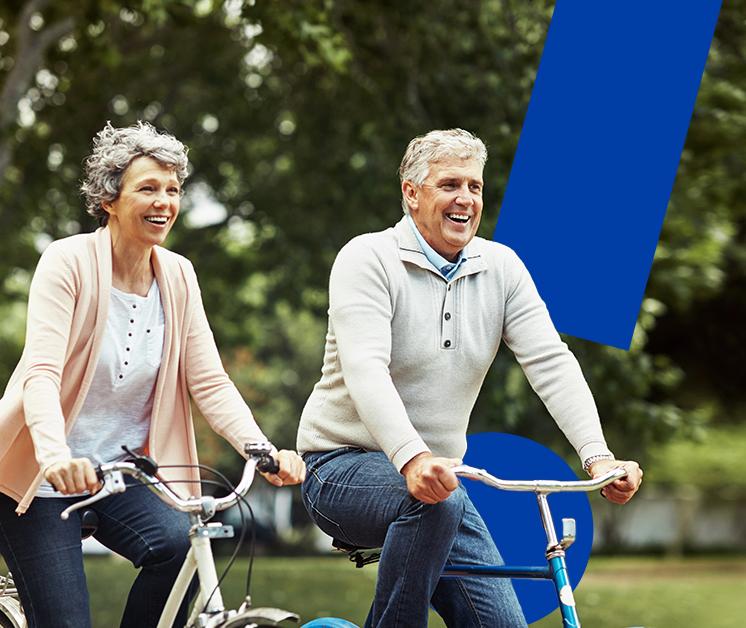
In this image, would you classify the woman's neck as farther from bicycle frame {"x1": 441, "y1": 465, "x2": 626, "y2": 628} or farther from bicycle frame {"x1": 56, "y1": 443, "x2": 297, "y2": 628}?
bicycle frame {"x1": 441, "y1": 465, "x2": 626, "y2": 628}

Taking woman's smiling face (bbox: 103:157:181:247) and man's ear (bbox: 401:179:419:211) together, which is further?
man's ear (bbox: 401:179:419:211)

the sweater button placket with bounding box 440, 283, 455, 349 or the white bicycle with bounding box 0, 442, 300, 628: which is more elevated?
the sweater button placket with bounding box 440, 283, 455, 349

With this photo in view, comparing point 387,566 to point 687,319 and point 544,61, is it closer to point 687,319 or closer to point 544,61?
point 544,61

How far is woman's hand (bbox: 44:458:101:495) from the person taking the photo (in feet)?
10.5

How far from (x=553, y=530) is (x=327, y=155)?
1068 centimetres

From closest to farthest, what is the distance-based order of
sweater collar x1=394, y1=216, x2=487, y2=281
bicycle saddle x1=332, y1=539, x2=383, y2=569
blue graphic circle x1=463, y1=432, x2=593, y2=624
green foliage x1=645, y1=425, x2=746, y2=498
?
1. sweater collar x1=394, y1=216, x2=487, y2=281
2. bicycle saddle x1=332, y1=539, x2=383, y2=569
3. blue graphic circle x1=463, y1=432, x2=593, y2=624
4. green foliage x1=645, y1=425, x2=746, y2=498

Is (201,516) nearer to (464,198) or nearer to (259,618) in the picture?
(259,618)

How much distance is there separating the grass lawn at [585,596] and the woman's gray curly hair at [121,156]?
364 cm

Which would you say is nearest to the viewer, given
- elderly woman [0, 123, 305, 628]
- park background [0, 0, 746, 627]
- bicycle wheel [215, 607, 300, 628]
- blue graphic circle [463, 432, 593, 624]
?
bicycle wheel [215, 607, 300, 628]

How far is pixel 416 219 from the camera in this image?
3824 millimetres

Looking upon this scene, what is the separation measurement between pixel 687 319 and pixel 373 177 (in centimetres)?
877

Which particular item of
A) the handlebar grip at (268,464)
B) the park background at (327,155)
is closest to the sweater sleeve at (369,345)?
the handlebar grip at (268,464)

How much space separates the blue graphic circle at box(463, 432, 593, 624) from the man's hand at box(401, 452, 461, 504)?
1340mm

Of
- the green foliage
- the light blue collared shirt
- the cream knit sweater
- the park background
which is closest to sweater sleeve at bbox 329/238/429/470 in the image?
the cream knit sweater
